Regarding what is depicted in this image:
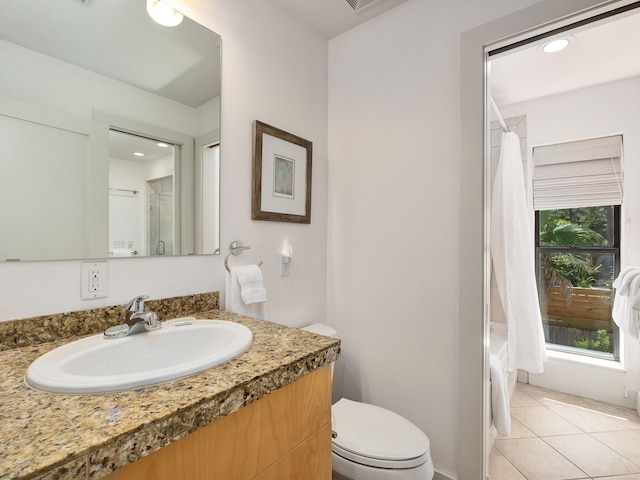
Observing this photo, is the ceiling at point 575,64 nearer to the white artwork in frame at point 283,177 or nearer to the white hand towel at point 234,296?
the white artwork in frame at point 283,177

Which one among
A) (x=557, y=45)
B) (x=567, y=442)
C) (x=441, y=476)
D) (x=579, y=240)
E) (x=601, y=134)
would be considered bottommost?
(x=567, y=442)

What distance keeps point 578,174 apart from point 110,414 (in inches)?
129

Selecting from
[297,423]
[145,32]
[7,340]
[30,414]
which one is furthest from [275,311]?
[145,32]

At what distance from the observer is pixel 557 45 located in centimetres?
184

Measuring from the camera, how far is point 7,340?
32.5 inches

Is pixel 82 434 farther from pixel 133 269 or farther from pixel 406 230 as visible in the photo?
pixel 406 230

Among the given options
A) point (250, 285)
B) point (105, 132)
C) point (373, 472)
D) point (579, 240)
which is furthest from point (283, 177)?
point (579, 240)

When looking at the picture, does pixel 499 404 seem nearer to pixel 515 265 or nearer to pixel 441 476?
pixel 441 476

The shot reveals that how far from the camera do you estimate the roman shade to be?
2.34 metres

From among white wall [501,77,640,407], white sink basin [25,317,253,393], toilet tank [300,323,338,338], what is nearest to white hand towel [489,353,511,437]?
toilet tank [300,323,338,338]

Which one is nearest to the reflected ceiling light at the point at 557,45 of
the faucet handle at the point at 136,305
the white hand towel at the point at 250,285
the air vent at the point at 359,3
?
the air vent at the point at 359,3

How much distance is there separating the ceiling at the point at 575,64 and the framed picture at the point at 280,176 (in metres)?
1.16

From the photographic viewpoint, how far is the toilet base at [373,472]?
1.08 m

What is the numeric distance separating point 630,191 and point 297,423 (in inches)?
113
